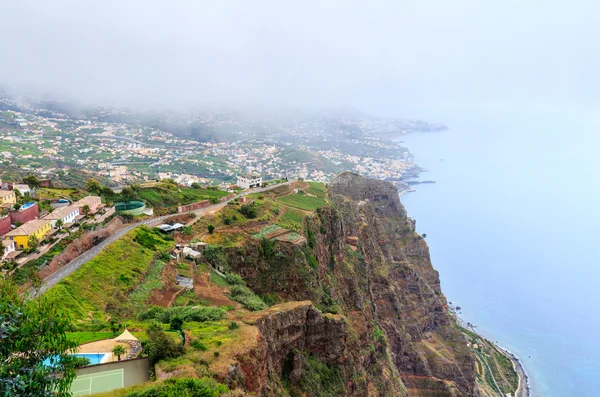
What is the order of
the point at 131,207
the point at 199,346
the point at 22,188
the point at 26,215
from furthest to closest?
the point at 22,188 → the point at 131,207 → the point at 26,215 → the point at 199,346

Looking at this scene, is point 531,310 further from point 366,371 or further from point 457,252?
point 366,371

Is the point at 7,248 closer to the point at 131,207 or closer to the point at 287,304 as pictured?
the point at 131,207

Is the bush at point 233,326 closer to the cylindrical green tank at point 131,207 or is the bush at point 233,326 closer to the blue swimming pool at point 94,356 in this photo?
the blue swimming pool at point 94,356

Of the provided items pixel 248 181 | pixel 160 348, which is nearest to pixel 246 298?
pixel 160 348

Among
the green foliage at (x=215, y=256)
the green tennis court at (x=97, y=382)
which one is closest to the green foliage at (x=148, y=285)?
the green foliage at (x=215, y=256)

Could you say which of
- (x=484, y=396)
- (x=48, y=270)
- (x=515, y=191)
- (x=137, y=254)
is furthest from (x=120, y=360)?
(x=515, y=191)
